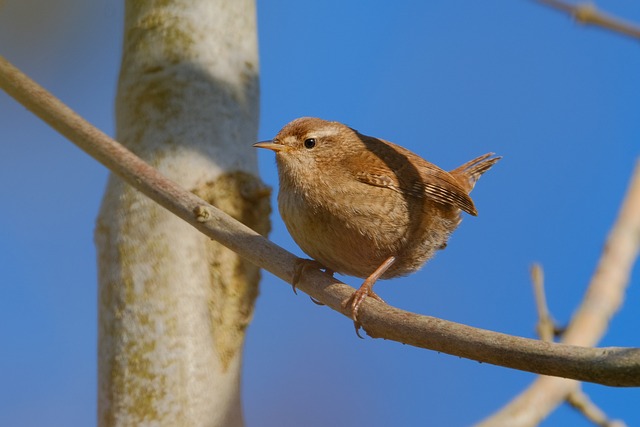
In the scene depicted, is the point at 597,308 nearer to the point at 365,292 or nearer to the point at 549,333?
the point at 549,333

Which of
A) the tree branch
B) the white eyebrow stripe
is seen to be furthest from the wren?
the tree branch

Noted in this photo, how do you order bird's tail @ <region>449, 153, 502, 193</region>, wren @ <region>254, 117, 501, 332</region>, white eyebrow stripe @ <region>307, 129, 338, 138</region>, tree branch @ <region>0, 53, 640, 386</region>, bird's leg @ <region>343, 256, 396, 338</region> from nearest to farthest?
tree branch @ <region>0, 53, 640, 386</region> → bird's leg @ <region>343, 256, 396, 338</region> → wren @ <region>254, 117, 501, 332</region> → white eyebrow stripe @ <region>307, 129, 338, 138</region> → bird's tail @ <region>449, 153, 502, 193</region>

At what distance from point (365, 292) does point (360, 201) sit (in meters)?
0.55

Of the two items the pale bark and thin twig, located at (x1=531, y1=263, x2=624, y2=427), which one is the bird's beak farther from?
thin twig, located at (x1=531, y1=263, x2=624, y2=427)

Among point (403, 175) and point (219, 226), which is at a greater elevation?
point (403, 175)

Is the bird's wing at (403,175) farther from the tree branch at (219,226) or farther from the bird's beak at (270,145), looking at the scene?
the tree branch at (219,226)

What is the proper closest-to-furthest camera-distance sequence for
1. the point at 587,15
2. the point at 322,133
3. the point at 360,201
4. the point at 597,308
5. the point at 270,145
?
the point at 587,15 < the point at 360,201 < the point at 270,145 < the point at 322,133 < the point at 597,308

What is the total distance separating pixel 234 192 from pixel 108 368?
0.87m

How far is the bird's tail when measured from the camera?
13.2ft

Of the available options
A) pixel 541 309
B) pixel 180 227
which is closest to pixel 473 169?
pixel 541 309

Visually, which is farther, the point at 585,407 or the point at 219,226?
the point at 585,407

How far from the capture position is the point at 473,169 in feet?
13.4

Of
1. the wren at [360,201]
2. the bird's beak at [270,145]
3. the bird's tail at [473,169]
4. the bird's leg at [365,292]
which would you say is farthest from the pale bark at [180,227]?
the bird's tail at [473,169]

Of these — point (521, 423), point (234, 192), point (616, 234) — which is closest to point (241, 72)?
point (234, 192)
